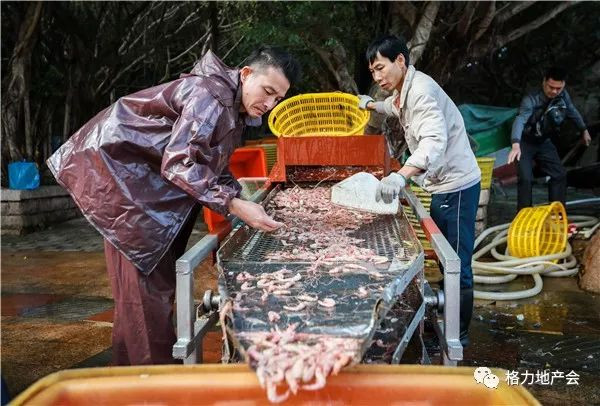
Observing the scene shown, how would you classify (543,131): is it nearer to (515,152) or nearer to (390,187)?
(515,152)

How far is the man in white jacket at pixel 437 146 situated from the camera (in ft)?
11.3

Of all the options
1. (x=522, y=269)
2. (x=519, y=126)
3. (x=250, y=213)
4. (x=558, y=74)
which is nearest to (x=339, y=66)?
(x=519, y=126)

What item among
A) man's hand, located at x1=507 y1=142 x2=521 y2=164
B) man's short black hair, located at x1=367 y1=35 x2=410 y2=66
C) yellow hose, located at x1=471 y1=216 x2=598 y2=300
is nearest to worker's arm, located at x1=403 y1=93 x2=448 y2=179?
man's short black hair, located at x1=367 y1=35 x2=410 y2=66

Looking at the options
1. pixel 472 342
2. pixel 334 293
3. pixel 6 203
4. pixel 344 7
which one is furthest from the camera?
pixel 6 203

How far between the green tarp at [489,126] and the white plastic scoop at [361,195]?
8.37 m

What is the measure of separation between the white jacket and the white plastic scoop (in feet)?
1.13

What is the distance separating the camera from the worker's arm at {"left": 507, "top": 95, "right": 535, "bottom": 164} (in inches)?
265

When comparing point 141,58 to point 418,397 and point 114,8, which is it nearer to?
point 114,8

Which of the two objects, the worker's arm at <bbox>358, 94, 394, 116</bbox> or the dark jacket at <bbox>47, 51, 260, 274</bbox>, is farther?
the worker's arm at <bbox>358, 94, 394, 116</bbox>

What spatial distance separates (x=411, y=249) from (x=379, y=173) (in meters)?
1.73

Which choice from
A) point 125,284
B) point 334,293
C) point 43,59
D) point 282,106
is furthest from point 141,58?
point 334,293

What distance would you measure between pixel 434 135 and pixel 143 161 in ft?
5.78

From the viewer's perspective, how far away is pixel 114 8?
535 inches

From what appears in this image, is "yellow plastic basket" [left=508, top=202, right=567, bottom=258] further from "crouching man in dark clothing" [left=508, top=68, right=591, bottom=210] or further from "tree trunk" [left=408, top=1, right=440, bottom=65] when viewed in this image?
"tree trunk" [left=408, top=1, right=440, bottom=65]
